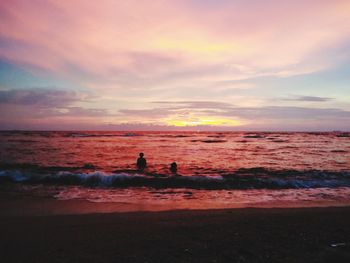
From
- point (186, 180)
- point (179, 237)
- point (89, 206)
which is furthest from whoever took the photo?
point (186, 180)

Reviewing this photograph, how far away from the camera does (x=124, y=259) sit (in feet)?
16.4

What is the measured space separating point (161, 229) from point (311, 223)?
4138 mm

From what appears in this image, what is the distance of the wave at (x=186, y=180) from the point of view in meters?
14.9

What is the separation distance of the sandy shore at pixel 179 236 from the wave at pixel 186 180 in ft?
19.3

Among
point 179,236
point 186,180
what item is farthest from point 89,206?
point 186,180

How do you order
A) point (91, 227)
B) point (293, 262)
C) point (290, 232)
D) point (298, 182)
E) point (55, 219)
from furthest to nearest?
point (298, 182) → point (55, 219) → point (91, 227) → point (290, 232) → point (293, 262)

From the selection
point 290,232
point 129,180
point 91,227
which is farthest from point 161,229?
point 129,180

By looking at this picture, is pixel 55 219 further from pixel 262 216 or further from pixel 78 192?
pixel 262 216

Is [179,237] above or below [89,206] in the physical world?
above

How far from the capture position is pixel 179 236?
6305 mm

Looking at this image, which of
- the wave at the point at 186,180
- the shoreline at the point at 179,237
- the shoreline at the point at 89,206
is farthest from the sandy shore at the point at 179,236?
the wave at the point at 186,180

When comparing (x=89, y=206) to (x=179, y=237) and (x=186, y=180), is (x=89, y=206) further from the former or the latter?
(x=186, y=180)

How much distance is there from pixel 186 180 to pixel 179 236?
9.40 m

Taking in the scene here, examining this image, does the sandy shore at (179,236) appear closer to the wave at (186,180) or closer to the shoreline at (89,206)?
the shoreline at (89,206)
